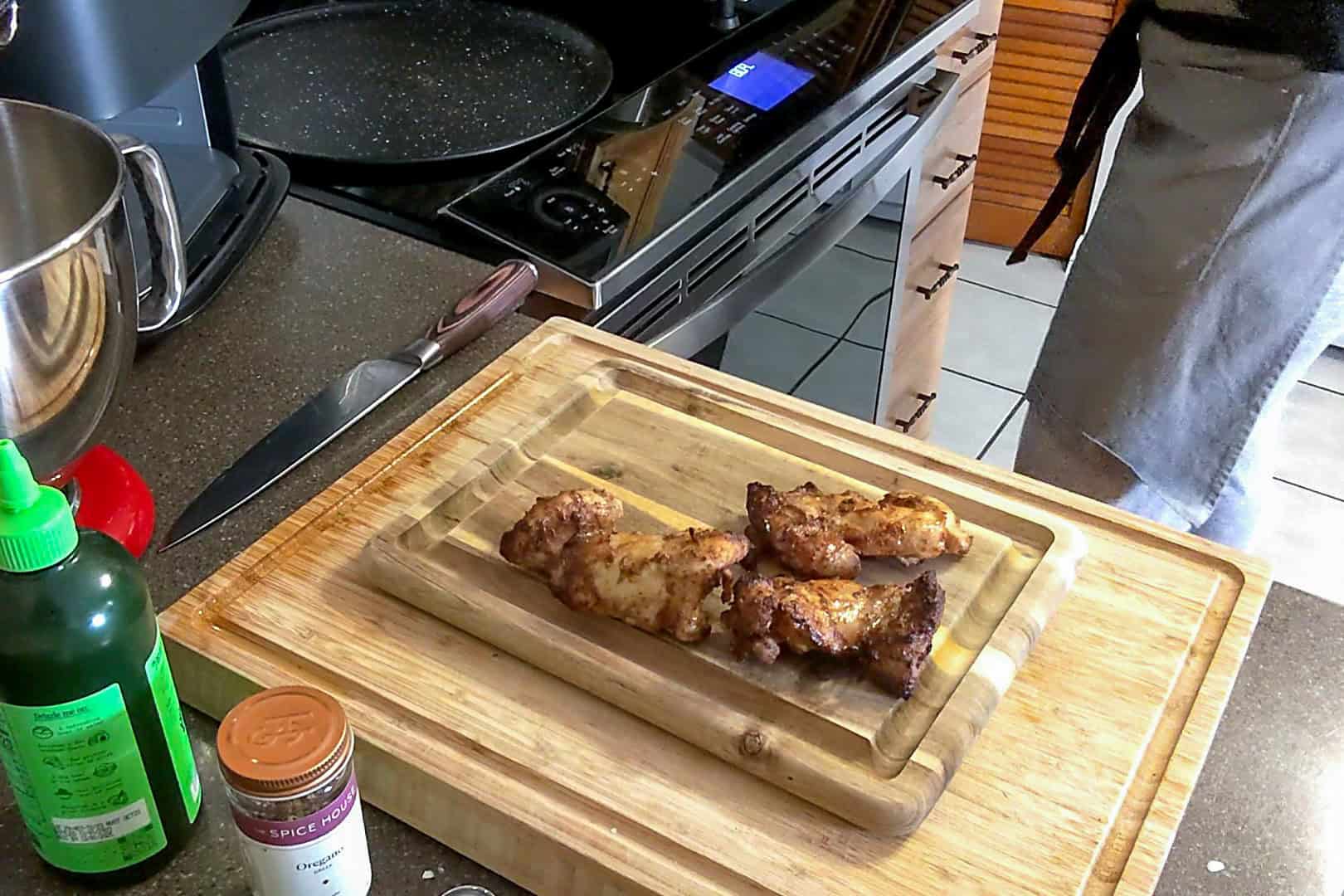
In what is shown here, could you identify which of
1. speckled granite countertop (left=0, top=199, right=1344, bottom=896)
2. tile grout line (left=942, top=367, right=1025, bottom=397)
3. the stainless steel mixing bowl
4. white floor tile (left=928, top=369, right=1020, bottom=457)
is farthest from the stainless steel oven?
tile grout line (left=942, top=367, right=1025, bottom=397)

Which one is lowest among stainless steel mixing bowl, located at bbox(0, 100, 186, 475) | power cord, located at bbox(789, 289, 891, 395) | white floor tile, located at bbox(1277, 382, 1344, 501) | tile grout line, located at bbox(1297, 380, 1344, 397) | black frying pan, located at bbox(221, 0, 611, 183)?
white floor tile, located at bbox(1277, 382, 1344, 501)

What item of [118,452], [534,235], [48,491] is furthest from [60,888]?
[534,235]

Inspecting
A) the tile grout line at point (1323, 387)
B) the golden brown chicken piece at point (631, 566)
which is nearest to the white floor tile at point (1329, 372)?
the tile grout line at point (1323, 387)

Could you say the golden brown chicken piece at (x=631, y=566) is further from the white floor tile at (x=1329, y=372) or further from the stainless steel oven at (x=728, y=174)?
the white floor tile at (x=1329, y=372)

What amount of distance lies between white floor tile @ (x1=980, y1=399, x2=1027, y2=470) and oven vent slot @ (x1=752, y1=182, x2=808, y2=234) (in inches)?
36.9

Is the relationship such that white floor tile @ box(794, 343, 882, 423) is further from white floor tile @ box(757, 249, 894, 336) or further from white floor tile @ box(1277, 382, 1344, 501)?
white floor tile @ box(1277, 382, 1344, 501)

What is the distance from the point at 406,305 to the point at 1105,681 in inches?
21.9

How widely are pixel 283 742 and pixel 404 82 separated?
2.83 ft

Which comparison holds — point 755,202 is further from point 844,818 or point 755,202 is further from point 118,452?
point 844,818

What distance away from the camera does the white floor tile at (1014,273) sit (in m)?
2.47

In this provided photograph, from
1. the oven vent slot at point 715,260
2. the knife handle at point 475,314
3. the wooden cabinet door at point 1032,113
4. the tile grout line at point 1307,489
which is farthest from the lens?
the wooden cabinet door at point 1032,113

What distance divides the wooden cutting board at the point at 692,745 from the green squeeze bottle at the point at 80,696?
0.10 meters

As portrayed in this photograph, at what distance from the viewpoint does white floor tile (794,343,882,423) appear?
1547 millimetres

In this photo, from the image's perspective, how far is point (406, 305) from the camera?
0.93m
